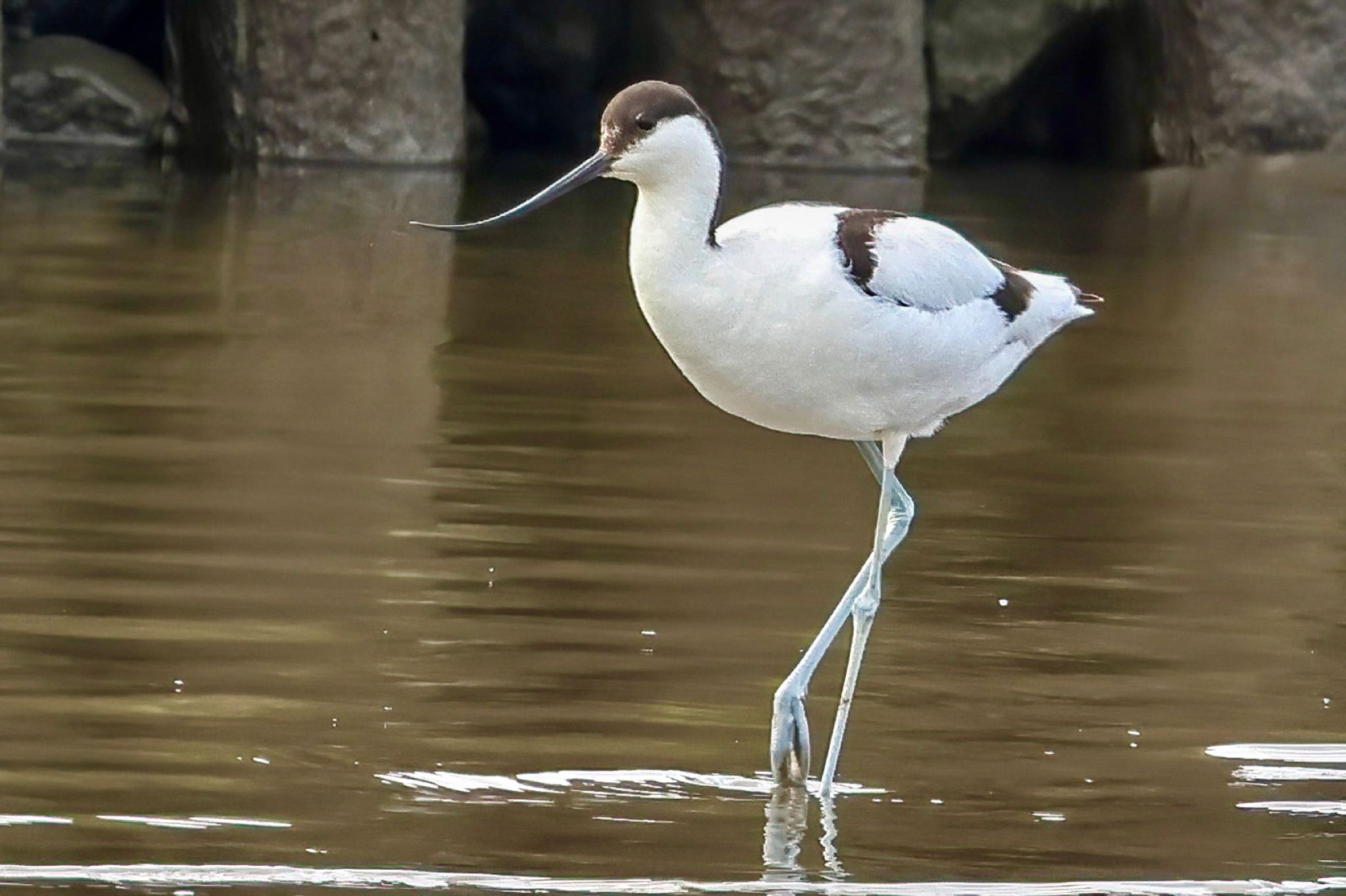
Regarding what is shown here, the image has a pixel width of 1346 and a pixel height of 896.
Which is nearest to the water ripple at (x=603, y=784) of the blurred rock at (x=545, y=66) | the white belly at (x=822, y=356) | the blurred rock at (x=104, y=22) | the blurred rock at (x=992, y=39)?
the white belly at (x=822, y=356)

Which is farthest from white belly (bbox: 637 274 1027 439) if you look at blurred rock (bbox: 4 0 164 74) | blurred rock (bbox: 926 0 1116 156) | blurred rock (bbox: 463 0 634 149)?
blurred rock (bbox: 4 0 164 74)

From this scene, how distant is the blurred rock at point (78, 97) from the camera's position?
15117 millimetres

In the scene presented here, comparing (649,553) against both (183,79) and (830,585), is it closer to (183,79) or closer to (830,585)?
(830,585)

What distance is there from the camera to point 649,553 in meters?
5.75

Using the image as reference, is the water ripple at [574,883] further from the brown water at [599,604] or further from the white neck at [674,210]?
the white neck at [674,210]

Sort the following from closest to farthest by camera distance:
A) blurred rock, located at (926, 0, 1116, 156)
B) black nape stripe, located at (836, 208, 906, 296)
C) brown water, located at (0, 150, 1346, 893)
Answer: brown water, located at (0, 150, 1346, 893) < black nape stripe, located at (836, 208, 906, 296) < blurred rock, located at (926, 0, 1116, 156)

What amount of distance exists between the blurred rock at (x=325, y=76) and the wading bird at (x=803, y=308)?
9599mm

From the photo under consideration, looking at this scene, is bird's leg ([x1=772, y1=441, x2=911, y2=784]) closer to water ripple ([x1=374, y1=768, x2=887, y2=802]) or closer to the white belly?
water ripple ([x1=374, y1=768, x2=887, y2=802])

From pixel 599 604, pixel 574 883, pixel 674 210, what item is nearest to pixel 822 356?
pixel 674 210

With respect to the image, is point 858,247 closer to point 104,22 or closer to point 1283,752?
point 1283,752

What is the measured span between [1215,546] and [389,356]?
3.00 meters

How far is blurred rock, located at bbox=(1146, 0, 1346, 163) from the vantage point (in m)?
15.2

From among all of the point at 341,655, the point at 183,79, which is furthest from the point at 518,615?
the point at 183,79

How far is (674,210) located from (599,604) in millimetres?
1414
